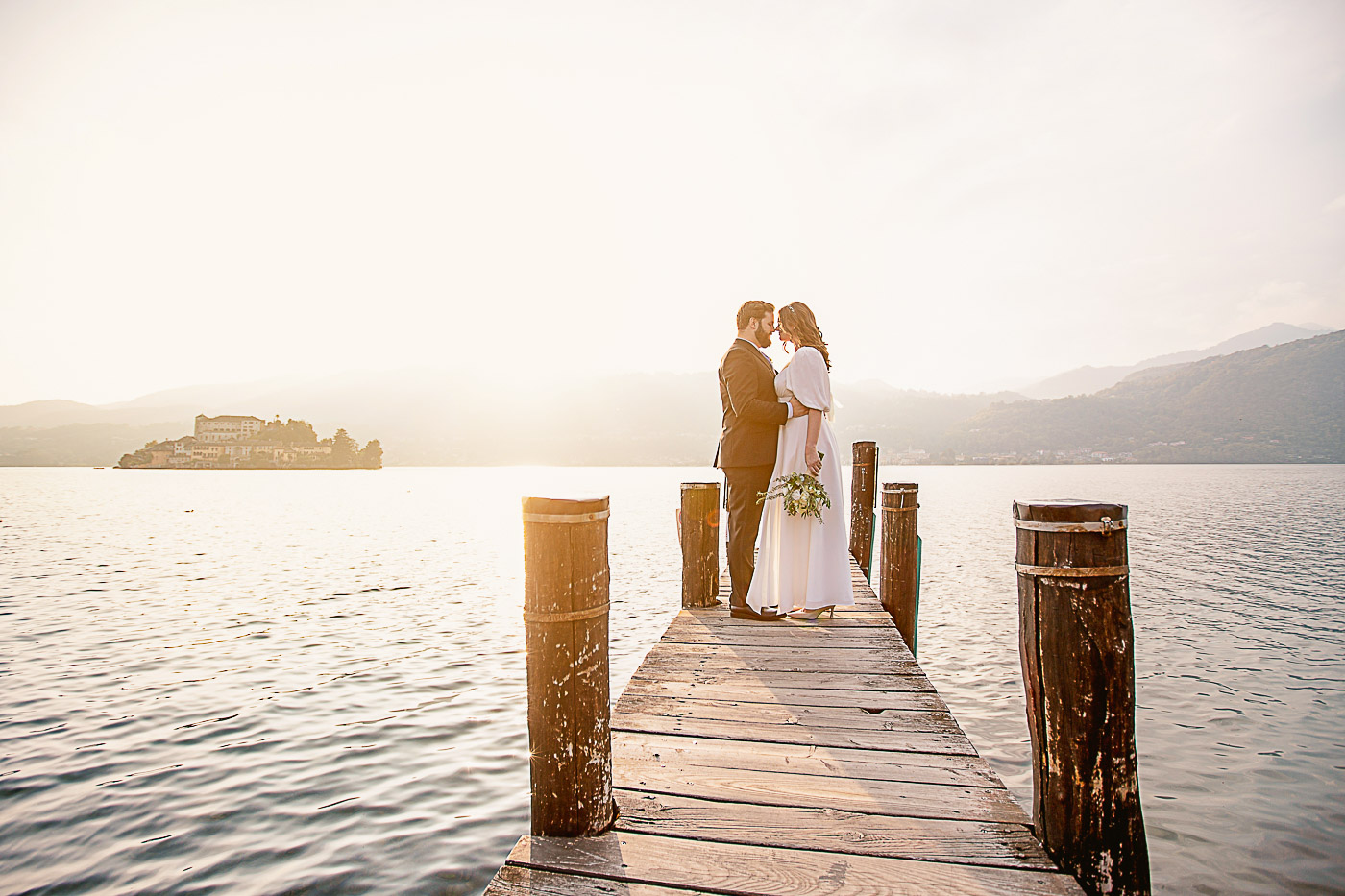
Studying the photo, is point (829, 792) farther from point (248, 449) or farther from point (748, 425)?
point (248, 449)

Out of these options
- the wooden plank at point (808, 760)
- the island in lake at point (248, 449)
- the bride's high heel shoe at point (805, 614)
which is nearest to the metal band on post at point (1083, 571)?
the wooden plank at point (808, 760)

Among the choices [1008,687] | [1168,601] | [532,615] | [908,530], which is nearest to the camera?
[532,615]

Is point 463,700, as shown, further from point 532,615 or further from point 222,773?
point 532,615

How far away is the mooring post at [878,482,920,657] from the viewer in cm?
730

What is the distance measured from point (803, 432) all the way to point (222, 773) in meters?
6.08

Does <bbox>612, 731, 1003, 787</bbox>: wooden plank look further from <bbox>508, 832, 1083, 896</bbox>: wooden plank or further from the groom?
the groom

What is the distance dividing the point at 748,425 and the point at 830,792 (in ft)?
11.8

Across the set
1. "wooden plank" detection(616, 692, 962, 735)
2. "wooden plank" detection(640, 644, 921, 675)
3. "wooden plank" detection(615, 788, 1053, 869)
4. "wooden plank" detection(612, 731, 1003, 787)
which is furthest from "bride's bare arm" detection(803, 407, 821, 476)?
"wooden plank" detection(615, 788, 1053, 869)

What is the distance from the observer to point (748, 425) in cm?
620

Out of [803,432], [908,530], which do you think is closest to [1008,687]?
[908,530]

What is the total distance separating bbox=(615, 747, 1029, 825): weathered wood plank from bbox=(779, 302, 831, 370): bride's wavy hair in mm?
3705

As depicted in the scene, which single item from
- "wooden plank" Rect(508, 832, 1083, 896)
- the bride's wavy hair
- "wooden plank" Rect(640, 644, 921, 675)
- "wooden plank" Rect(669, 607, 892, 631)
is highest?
the bride's wavy hair

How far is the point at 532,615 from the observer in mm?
2572

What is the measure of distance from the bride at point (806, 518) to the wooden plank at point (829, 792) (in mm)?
2900
